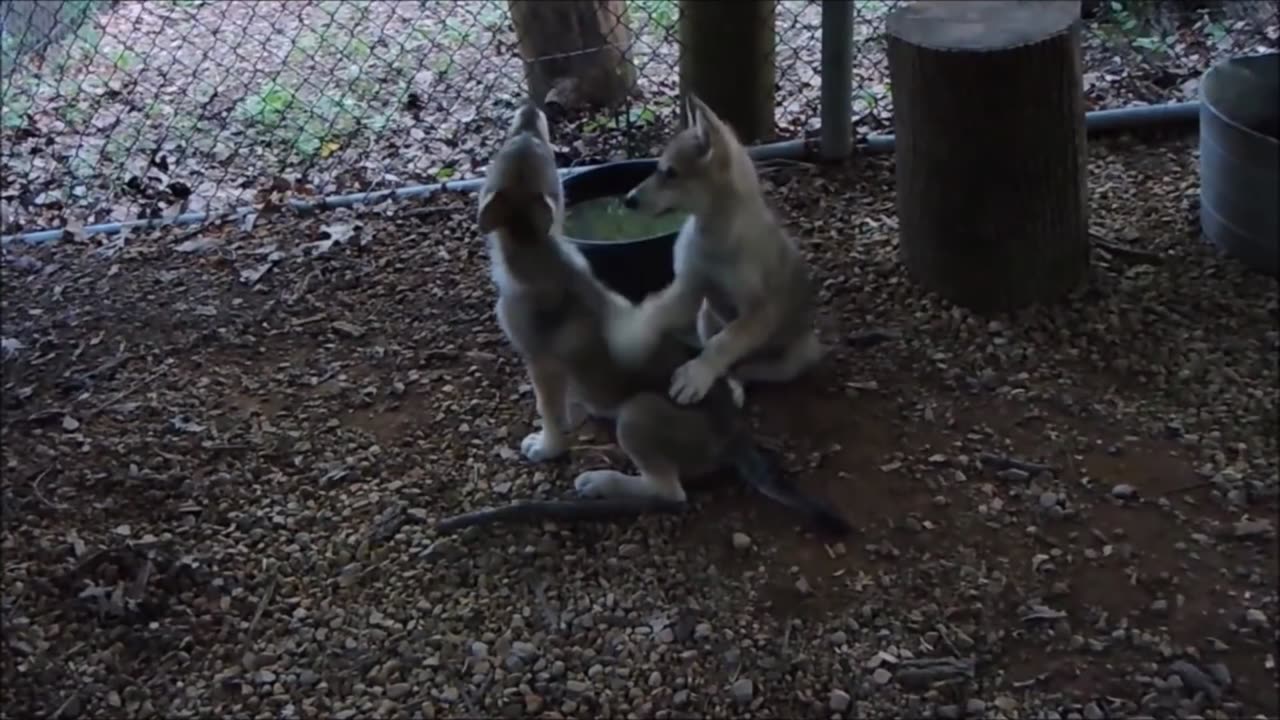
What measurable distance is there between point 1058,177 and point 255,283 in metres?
2.79

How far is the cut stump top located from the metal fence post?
59 cm

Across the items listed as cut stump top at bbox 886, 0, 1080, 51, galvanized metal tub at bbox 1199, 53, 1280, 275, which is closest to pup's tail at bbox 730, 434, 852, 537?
cut stump top at bbox 886, 0, 1080, 51

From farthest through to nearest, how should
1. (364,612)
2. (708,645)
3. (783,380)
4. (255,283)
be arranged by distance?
1. (255,283)
2. (783,380)
3. (364,612)
4. (708,645)

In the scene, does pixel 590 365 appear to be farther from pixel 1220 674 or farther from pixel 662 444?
pixel 1220 674

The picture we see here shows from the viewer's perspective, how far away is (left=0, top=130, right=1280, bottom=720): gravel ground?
3229 millimetres

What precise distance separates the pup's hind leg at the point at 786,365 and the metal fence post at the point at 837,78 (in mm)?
1401

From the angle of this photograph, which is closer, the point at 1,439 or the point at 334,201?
the point at 1,439

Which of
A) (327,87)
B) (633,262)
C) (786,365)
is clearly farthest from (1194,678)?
(327,87)

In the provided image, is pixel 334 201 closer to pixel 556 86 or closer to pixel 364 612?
pixel 556 86

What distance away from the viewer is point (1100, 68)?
6223mm

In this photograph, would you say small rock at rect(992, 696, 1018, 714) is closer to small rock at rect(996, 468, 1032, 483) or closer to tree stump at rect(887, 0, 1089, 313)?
small rock at rect(996, 468, 1032, 483)

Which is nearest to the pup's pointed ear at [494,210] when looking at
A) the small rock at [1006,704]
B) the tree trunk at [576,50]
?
the small rock at [1006,704]

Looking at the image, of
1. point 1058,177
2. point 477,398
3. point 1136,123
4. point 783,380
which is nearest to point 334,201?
point 477,398

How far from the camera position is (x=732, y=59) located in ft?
17.8
